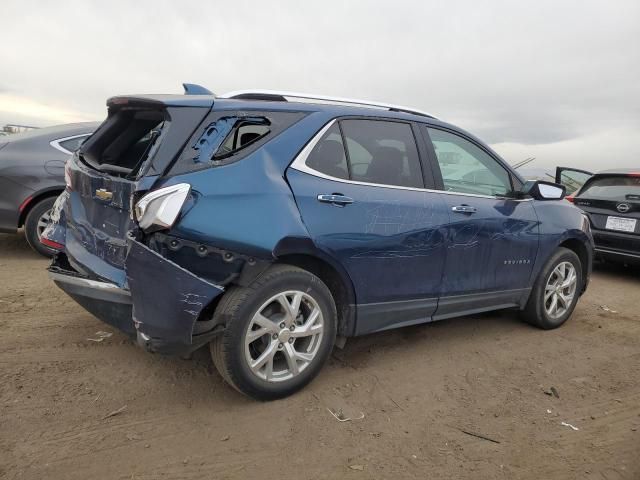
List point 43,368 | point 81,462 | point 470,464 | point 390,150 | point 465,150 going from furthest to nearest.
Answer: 1. point 465,150
2. point 390,150
3. point 43,368
4. point 470,464
5. point 81,462

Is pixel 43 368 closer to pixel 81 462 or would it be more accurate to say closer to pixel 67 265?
pixel 67 265

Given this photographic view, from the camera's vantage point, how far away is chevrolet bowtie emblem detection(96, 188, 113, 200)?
2.84 m

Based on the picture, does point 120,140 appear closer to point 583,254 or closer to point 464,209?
point 464,209

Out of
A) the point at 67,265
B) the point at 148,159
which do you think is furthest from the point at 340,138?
the point at 67,265

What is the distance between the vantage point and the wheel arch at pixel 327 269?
9.05 feet

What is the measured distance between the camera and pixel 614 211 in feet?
22.1

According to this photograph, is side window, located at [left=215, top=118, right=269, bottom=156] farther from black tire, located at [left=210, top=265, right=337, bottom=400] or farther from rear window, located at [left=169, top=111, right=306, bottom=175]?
black tire, located at [left=210, top=265, right=337, bottom=400]

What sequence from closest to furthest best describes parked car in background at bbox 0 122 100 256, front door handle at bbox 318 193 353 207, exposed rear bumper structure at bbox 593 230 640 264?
front door handle at bbox 318 193 353 207 < parked car in background at bbox 0 122 100 256 < exposed rear bumper structure at bbox 593 230 640 264

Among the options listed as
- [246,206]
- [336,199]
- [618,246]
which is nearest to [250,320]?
[246,206]

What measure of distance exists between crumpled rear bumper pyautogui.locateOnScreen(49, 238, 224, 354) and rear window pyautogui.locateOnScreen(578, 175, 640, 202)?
6.24 m

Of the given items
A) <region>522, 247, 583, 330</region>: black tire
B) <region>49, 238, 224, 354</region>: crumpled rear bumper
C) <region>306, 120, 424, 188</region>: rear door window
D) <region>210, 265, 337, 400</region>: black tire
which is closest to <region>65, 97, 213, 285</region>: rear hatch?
<region>49, 238, 224, 354</region>: crumpled rear bumper

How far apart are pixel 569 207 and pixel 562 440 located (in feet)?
8.41

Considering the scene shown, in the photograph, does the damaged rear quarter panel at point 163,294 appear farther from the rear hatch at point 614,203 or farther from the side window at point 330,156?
the rear hatch at point 614,203

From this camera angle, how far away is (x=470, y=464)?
2.46 meters
